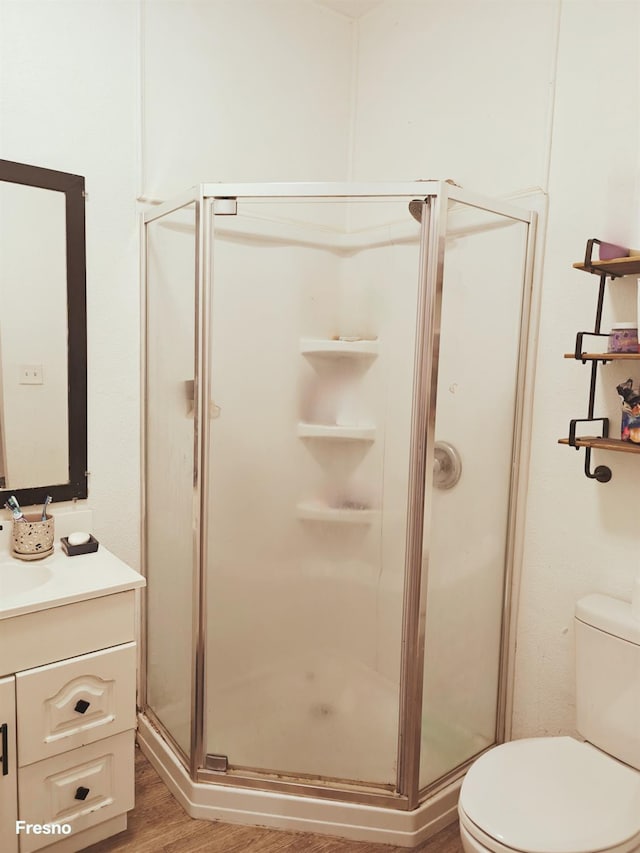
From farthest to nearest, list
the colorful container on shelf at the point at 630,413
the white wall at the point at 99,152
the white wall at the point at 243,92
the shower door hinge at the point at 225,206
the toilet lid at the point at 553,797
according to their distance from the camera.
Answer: the white wall at the point at 243,92, the white wall at the point at 99,152, the shower door hinge at the point at 225,206, the colorful container on shelf at the point at 630,413, the toilet lid at the point at 553,797

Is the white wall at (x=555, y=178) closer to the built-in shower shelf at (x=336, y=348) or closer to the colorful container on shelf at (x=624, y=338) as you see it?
the colorful container on shelf at (x=624, y=338)

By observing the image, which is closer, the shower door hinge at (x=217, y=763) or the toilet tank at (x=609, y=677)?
the toilet tank at (x=609, y=677)

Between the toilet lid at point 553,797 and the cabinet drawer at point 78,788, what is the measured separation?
3.01 feet

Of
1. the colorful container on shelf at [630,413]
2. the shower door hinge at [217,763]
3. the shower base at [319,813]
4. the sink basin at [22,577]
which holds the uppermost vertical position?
the colorful container on shelf at [630,413]

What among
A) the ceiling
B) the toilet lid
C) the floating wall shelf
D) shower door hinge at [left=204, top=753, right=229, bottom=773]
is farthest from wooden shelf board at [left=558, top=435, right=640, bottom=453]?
the ceiling

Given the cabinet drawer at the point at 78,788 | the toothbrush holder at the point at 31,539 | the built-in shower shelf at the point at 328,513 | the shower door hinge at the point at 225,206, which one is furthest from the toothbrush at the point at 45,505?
the shower door hinge at the point at 225,206

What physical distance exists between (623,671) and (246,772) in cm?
110

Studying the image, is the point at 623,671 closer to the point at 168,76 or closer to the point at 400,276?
the point at 400,276

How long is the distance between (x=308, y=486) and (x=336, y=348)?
415 millimetres

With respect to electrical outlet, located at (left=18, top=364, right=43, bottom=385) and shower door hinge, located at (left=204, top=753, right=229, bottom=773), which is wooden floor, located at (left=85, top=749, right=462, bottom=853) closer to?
shower door hinge, located at (left=204, top=753, right=229, bottom=773)

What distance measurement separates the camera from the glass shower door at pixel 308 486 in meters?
1.64

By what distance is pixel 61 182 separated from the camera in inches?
71.0

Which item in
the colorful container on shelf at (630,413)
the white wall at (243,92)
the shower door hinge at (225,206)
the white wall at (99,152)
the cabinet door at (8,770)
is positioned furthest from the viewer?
the white wall at (243,92)

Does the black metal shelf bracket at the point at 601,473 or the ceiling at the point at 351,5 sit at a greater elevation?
the ceiling at the point at 351,5
